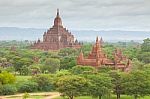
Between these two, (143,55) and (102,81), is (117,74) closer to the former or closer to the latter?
(102,81)

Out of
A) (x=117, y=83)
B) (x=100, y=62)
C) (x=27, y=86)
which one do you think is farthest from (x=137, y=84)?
(x=100, y=62)

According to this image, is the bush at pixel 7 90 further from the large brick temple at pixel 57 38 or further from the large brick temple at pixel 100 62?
the large brick temple at pixel 57 38

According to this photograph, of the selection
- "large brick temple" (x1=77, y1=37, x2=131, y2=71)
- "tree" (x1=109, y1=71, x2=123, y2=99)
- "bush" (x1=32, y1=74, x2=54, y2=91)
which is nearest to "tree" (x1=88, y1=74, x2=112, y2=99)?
"tree" (x1=109, y1=71, x2=123, y2=99)

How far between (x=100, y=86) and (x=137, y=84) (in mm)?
5079

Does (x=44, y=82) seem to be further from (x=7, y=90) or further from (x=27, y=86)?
(x=7, y=90)

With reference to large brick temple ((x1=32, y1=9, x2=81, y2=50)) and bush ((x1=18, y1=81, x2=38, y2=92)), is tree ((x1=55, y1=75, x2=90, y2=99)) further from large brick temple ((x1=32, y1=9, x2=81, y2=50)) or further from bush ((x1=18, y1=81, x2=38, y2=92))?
large brick temple ((x1=32, y1=9, x2=81, y2=50))

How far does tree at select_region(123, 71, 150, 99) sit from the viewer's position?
183ft

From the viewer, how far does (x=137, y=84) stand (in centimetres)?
5600

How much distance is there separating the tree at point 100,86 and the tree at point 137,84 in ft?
8.13

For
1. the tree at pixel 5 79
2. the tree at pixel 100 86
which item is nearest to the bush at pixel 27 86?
the tree at pixel 5 79

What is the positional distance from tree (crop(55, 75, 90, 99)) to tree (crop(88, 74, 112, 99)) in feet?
3.31

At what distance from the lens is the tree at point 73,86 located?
2160 inches

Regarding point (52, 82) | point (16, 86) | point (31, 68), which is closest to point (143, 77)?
point (52, 82)

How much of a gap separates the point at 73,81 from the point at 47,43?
9521 centimetres
